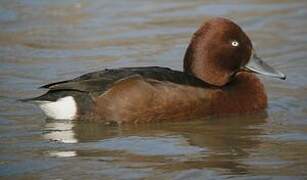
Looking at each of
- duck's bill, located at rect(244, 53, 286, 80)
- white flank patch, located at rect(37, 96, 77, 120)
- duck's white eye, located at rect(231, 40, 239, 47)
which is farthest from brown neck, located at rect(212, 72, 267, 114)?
white flank patch, located at rect(37, 96, 77, 120)

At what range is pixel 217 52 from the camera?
28.6 ft

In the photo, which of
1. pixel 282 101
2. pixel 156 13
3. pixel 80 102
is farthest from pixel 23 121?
pixel 156 13

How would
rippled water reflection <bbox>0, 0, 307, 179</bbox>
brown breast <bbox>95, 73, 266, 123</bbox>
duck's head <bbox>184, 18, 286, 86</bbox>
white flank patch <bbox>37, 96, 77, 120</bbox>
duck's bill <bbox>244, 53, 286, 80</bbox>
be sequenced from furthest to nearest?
duck's bill <bbox>244, 53, 286, 80</bbox>, duck's head <bbox>184, 18, 286, 86</bbox>, white flank patch <bbox>37, 96, 77, 120</bbox>, brown breast <bbox>95, 73, 266, 123</bbox>, rippled water reflection <bbox>0, 0, 307, 179</bbox>

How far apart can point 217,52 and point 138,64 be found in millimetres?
2019

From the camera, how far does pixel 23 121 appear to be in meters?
8.42

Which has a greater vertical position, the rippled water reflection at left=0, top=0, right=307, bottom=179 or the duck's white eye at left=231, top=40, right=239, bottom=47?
the duck's white eye at left=231, top=40, right=239, bottom=47

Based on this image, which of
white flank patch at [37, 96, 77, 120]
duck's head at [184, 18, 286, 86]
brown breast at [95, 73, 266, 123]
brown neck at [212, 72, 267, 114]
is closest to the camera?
brown breast at [95, 73, 266, 123]

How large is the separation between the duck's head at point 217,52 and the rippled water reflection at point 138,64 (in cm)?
46

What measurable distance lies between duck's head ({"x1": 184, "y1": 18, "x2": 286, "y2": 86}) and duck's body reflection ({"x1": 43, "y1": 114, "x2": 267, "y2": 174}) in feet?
1.53

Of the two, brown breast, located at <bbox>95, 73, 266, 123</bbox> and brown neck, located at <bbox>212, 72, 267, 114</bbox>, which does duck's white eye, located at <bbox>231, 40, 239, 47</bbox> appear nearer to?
brown neck, located at <bbox>212, 72, 267, 114</bbox>

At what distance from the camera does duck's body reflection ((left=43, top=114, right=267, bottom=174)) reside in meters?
6.92

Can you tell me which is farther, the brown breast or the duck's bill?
the duck's bill

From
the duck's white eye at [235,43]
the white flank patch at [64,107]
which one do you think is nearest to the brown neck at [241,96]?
the duck's white eye at [235,43]

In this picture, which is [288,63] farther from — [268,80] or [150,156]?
[150,156]
